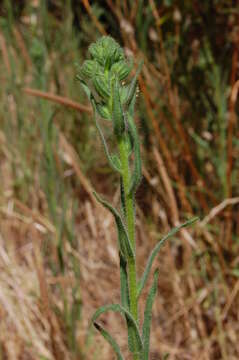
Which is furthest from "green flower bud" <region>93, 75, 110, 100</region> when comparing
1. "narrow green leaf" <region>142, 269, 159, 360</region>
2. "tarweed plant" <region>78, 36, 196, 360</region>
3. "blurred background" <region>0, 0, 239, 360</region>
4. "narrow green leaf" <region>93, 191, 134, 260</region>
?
"blurred background" <region>0, 0, 239, 360</region>

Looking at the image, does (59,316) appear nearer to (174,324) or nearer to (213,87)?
(174,324)

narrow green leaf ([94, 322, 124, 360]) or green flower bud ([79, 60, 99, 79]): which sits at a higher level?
green flower bud ([79, 60, 99, 79])

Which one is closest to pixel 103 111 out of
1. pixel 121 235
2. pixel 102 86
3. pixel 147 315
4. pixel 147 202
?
pixel 102 86

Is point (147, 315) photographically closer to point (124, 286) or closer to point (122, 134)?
point (124, 286)

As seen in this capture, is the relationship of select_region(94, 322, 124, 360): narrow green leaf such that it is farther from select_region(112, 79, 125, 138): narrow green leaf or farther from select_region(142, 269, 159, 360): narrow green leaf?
select_region(112, 79, 125, 138): narrow green leaf

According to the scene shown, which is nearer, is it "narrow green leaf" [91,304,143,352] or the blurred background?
"narrow green leaf" [91,304,143,352]

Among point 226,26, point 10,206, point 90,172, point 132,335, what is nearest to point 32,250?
point 10,206
